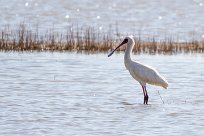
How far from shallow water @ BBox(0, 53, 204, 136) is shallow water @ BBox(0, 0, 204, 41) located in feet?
36.6

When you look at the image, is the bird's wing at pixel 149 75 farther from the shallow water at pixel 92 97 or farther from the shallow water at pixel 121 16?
the shallow water at pixel 121 16

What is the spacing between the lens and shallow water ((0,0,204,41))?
44.8m

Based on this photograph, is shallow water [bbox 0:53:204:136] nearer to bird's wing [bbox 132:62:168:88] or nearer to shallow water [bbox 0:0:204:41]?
bird's wing [bbox 132:62:168:88]

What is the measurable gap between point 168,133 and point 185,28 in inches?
1299

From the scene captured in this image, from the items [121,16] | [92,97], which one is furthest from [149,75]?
[121,16]

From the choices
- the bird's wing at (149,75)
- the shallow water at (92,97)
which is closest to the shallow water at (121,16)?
the shallow water at (92,97)

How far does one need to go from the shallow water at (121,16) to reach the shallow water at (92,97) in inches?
439

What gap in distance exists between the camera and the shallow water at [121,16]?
4481 cm

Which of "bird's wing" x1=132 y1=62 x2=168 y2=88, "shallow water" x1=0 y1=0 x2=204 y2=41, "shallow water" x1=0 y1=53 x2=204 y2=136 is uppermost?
"shallow water" x1=0 y1=0 x2=204 y2=41

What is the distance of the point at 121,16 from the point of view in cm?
5634

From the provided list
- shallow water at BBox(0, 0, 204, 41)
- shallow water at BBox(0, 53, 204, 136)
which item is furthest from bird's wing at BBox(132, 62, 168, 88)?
shallow water at BBox(0, 0, 204, 41)

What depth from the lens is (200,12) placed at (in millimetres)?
61406

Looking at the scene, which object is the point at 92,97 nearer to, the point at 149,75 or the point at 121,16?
the point at 149,75

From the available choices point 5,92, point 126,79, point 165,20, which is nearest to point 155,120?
point 5,92
